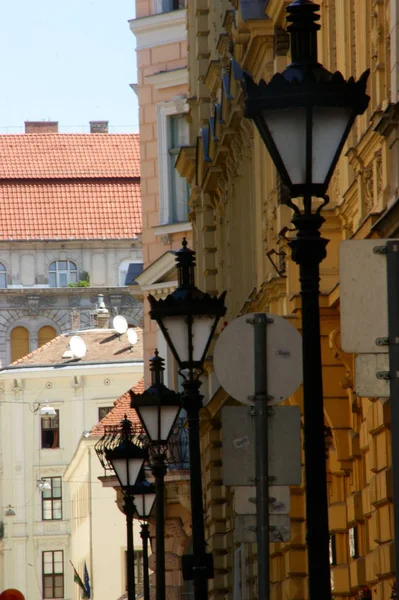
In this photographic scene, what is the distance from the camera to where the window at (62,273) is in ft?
295

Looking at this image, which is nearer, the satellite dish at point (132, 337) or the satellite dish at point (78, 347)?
the satellite dish at point (78, 347)

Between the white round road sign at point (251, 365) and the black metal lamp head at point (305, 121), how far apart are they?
4.38ft

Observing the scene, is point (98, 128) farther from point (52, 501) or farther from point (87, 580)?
point (87, 580)

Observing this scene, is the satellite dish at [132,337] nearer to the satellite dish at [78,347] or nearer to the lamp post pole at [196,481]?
the satellite dish at [78,347]

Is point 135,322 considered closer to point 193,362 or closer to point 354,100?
point 193,362

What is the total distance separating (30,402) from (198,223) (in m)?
42.7

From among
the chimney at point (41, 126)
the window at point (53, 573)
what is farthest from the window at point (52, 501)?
the chimney at point (41, 126)

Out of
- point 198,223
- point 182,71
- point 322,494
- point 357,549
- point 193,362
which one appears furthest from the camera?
point 182,71

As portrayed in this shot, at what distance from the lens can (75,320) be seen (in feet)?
287

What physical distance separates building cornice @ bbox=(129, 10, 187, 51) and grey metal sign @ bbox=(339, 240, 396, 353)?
30130mm

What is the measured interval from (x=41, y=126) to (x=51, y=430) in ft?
98.0

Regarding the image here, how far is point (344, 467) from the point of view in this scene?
1739 centimetres

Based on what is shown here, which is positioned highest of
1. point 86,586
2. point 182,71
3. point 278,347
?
point 182,71

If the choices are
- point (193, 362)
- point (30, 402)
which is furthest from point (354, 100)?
point (30, 402)
